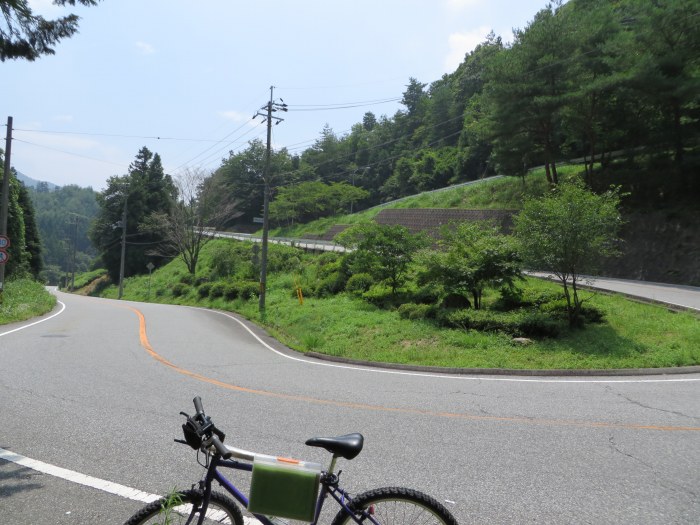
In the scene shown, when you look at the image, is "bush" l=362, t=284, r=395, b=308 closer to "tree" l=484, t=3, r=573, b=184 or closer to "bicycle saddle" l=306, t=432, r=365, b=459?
"tree" l=484, t=3, r=573, b=184

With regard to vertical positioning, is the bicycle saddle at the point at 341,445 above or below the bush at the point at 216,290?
above

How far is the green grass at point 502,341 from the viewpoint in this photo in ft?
36.1

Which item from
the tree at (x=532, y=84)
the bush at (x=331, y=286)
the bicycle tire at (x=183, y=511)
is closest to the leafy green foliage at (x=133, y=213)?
the bush at (x=331, y=286)

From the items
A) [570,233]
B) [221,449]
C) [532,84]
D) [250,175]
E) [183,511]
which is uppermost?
[250,175]

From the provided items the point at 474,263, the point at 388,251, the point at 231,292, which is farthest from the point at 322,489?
the point at 231,292

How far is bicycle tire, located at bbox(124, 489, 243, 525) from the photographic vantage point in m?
2.57

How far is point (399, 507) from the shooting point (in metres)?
2.60

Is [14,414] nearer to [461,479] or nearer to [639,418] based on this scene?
[461,479]

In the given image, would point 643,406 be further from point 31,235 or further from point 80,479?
point 31,235

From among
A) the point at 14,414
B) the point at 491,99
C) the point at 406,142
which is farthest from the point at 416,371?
the point at 406,142

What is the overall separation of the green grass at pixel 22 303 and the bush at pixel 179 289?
1077 centimetres

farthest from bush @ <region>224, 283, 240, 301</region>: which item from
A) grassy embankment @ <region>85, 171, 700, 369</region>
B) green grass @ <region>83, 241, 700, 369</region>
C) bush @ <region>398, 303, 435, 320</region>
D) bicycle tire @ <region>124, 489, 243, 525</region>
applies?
bicycle tire @ <region>124, 489, 243, 525</region>

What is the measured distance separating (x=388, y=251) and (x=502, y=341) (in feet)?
24.0

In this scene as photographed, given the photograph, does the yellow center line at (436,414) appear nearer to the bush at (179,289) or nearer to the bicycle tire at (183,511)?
the bicycle tire at (183,511)
